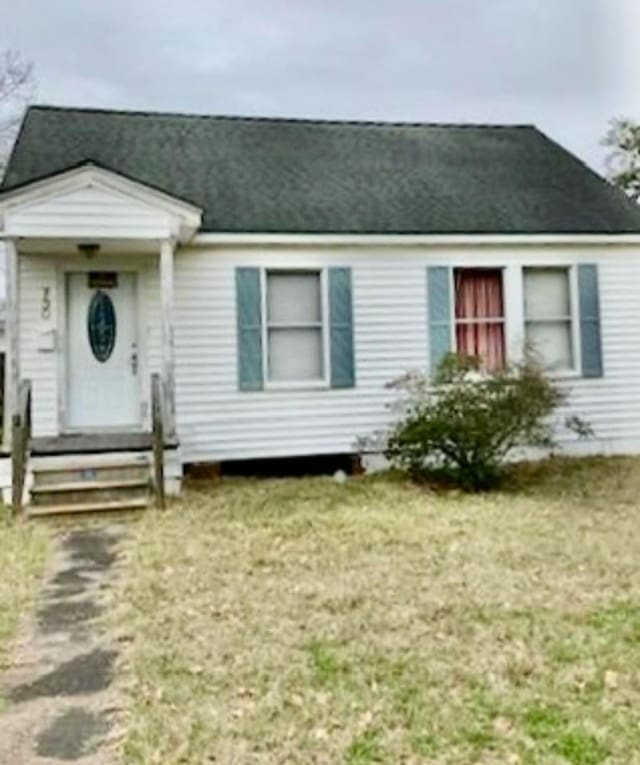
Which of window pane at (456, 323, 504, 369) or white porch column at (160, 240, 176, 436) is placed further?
window pane at (456, 323, 504, 369)

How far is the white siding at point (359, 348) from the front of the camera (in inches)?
452

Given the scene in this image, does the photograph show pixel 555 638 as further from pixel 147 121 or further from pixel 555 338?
pixel 147 121

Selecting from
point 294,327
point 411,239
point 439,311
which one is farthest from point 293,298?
point 439,311

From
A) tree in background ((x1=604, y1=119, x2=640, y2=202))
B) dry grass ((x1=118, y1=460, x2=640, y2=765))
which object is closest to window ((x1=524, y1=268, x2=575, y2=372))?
dry grass ((x1=118, y1=460, x2=640, y2=765))

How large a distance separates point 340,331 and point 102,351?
3.02m

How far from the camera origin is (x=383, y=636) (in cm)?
526

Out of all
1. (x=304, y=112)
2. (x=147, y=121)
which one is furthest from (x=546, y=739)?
(x=304, y=112)

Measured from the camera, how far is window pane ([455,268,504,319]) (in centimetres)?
1248

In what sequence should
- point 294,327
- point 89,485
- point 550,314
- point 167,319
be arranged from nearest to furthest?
1. point 89,485
2. point 167,319
3. point 294,327
4. point 550,314

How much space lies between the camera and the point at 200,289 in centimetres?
1146

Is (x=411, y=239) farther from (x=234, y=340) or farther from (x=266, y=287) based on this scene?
(x=234, y=340)

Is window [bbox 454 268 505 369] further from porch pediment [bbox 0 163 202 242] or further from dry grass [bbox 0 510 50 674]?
dry grass [bbox 0 510 50 674]

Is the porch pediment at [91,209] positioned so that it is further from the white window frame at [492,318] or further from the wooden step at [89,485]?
the white window frame at [492,318]

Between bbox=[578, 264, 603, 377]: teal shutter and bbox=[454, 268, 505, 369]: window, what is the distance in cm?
116
